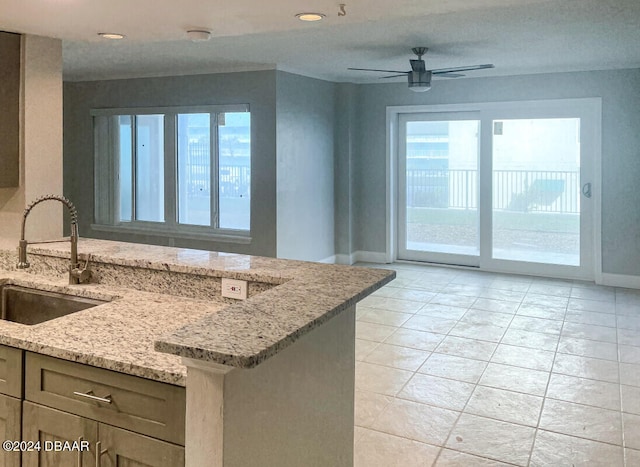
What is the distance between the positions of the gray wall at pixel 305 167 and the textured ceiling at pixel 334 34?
10.9 inches

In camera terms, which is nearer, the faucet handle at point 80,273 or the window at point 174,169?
the faucet handle at point 80,273

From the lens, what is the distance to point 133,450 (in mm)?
1498

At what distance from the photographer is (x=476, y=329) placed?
4.66 m

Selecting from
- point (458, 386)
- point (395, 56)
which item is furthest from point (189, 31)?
point (395, 56)

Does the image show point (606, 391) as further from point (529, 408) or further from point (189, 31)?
point (189, 31)

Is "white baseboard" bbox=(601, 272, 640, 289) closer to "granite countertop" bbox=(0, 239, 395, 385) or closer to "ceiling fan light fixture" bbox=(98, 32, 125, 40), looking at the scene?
"granite countertop" bbox=(0, 239, 395, 385)

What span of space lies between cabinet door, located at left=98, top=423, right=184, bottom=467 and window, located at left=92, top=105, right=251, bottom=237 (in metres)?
5.04

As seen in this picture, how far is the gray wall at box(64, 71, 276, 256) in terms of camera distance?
620cm

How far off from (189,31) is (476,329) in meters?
3.20

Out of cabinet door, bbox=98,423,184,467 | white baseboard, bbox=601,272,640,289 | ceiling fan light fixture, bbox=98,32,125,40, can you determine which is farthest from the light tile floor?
ceiling fan light fixture, bbox=98,32,125,40

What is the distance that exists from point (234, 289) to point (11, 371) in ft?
2.59

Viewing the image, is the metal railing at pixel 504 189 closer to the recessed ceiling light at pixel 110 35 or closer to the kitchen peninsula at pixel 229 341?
the recessed ceiling light at pixel 110 35

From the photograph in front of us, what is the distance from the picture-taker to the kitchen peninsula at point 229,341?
128cm

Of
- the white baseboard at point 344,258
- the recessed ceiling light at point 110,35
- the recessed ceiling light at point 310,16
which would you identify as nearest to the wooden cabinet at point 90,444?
the recessed ceiling light at point 310,16
